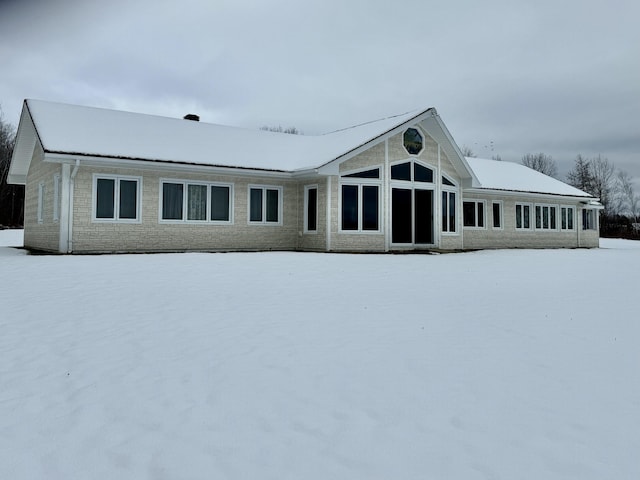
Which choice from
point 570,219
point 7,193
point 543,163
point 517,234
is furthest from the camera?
point 543,163

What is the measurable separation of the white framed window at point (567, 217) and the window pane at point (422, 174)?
1108 cm

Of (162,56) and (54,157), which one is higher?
(54,157)

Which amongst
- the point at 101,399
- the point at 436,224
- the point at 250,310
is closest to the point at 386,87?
the point at 436,224

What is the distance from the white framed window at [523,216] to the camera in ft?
81.0

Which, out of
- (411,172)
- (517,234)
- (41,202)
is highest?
(411,172)

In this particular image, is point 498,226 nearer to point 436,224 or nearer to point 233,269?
point 436,224

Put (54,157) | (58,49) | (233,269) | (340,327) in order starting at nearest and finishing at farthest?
(58,49), (340,327), (233,269), (54,157)

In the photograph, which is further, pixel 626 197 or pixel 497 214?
pixel 626 197

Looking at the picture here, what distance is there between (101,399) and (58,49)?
2377mm

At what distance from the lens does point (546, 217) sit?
25906 millimetres

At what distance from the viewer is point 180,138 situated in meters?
18.0

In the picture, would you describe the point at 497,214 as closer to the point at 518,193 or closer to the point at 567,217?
the point at 518,193

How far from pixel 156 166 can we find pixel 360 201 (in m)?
6.69

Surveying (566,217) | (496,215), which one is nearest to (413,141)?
(496,215)
